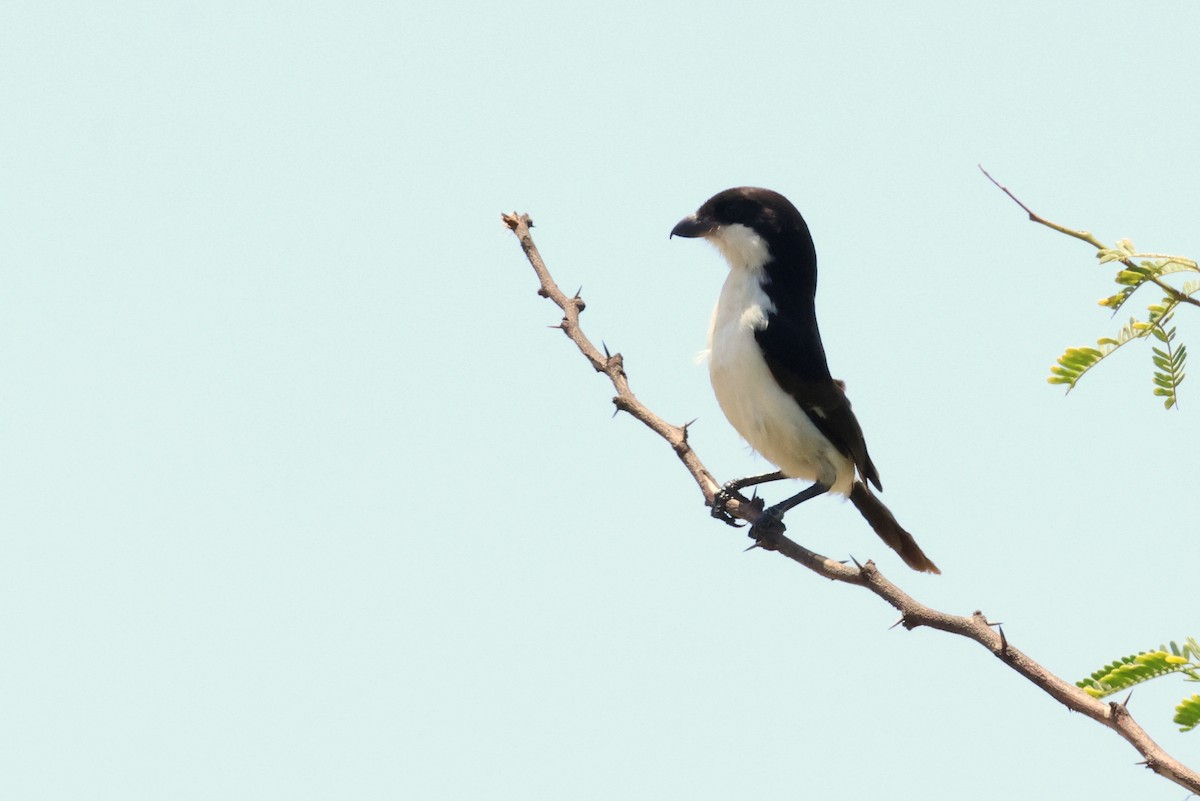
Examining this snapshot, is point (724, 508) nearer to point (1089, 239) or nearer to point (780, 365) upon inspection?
point (780, 365)

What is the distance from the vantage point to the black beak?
778 centimetres

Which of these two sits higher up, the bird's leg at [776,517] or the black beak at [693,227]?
the black beak at [693,227]

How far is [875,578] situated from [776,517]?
2.16 meters

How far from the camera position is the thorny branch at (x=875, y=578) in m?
3.66

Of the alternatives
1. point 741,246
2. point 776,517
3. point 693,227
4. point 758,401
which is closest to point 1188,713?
point 776,517

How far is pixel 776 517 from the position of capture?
6.84m

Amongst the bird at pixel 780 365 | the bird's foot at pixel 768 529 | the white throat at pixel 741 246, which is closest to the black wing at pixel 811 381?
the bird at pixel 780 365

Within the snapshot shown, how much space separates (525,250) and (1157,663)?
127 inches

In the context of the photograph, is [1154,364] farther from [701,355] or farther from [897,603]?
[701,355]

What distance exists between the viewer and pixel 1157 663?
12.3ft

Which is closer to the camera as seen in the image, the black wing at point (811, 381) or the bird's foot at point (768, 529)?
the bird's foot at point (768, 529)

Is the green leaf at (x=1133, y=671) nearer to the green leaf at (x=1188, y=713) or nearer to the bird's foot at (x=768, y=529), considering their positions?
the green leaf at (x=1188, y=713)

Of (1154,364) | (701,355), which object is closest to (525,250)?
(701,355)

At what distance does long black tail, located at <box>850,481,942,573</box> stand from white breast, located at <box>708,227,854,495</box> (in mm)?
104
